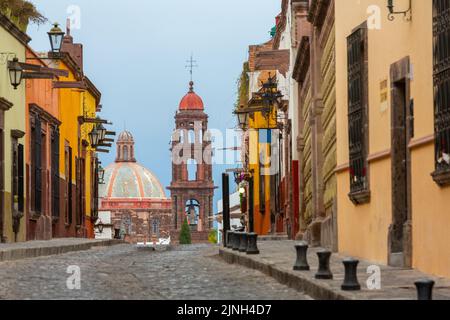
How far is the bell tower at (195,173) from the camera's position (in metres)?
142

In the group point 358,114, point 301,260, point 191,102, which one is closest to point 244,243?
point 358,114

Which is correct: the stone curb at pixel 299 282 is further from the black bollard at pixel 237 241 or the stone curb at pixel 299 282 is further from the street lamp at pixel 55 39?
the street lamp at pixel 55 39

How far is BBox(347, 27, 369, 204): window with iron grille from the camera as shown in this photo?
59.9ft

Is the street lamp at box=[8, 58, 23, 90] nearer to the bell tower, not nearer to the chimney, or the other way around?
the chimney

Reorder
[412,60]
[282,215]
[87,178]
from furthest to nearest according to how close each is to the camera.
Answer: [87,178] → [282,215] → [412,60]

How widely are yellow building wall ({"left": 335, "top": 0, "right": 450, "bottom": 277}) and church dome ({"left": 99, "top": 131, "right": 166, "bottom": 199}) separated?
160m

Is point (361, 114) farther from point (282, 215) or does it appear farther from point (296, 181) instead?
point (282, 215)

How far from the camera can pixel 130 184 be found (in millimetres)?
185375

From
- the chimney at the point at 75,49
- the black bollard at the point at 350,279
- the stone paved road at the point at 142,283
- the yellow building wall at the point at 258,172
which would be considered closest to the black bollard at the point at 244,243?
the stone paved road at the point at 142,283

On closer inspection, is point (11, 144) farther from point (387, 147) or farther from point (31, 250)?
point (387, 147)

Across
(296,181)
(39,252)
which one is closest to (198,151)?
(296,181)

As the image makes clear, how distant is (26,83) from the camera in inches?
1490
